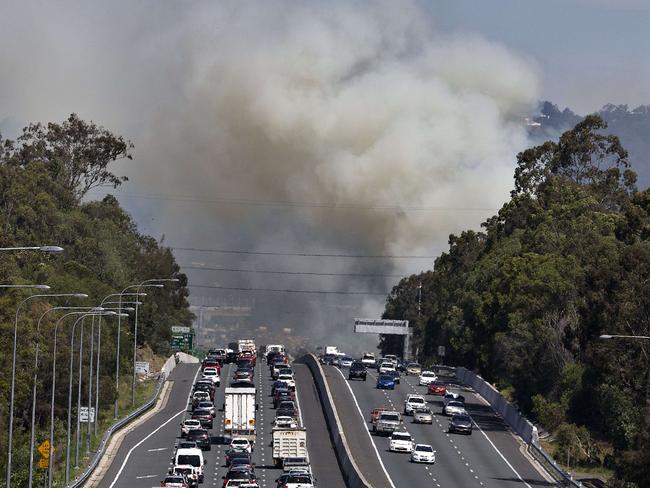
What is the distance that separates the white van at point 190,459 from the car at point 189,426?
52.0ft

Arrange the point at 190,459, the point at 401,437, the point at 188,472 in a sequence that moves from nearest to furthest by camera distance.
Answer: the point at 188,472, the point at 190,459, the point at 401,437

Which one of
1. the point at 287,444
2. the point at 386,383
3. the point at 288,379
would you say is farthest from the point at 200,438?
the point at 386,383

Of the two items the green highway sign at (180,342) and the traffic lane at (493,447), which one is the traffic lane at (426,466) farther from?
the green highway sign at (180,342)

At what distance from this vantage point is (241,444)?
93688mm

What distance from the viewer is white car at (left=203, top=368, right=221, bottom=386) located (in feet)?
442

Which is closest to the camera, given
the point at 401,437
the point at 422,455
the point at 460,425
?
the point at 422,455

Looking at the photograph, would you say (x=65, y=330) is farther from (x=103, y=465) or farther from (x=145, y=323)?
(x=145, y=323)

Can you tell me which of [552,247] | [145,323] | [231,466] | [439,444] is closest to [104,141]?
[145,323]

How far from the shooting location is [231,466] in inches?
3169

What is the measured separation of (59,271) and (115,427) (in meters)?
51.2

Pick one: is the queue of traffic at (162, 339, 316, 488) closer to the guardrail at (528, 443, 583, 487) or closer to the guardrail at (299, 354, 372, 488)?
the guardrail at (299, 354, 372, 488)

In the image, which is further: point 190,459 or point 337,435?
point 337,435

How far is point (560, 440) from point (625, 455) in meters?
17.5

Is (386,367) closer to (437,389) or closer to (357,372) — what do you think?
(357,372)
